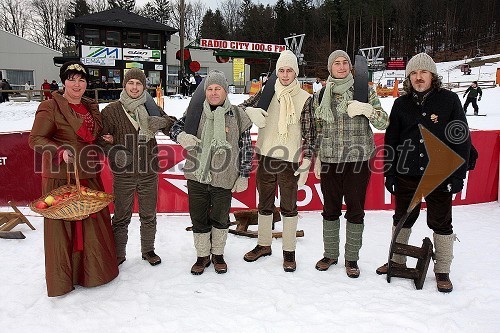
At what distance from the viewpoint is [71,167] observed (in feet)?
9.87

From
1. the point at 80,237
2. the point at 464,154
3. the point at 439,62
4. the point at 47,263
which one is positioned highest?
the point at 439,62

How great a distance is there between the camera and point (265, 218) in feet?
12.3

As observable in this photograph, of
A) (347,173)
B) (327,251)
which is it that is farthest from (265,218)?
(347,173)

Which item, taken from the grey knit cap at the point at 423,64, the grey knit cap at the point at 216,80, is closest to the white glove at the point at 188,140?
the grey knit cap at the point at 216,80

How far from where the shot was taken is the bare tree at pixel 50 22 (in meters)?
55.2

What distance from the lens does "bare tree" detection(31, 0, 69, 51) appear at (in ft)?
181

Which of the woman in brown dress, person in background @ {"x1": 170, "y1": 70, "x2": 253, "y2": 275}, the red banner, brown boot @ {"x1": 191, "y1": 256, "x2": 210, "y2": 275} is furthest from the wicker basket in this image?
the red banner

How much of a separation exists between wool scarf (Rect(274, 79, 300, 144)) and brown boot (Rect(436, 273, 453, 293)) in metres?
1.75

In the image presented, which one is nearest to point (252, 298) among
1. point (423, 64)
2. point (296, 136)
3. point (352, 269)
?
point (352, 269)

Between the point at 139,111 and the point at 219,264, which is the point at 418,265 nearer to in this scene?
the point at 219,264

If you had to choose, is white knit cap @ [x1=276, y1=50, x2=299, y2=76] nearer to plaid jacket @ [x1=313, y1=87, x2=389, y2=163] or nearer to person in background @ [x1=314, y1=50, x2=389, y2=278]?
person in background @ [x1=314, y1=50, x2=389, y2=278]

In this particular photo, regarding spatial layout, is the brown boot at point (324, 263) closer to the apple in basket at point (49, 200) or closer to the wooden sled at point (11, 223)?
the apple in basket at point (49, 200)

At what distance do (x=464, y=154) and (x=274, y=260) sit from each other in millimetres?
1946

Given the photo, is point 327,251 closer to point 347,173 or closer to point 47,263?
point 347,173
